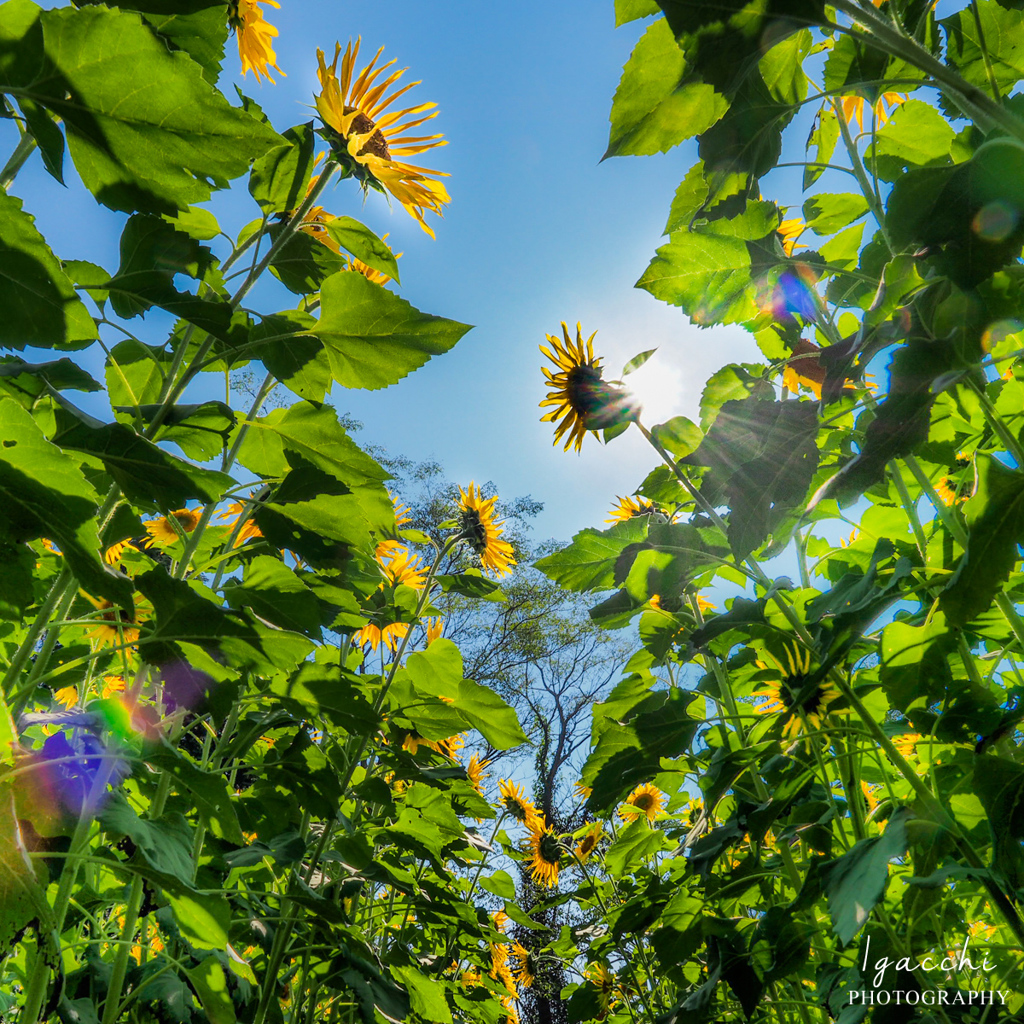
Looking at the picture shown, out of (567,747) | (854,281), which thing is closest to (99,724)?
(854,281)

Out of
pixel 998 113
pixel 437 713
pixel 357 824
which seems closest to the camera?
pixel 998 113

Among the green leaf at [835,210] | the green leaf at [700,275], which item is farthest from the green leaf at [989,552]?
the green leaf at [835,210]

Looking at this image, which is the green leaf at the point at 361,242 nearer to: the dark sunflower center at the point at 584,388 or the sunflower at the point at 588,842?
the dark sunflower center at the point at 584,388

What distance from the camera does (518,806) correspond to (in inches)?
140

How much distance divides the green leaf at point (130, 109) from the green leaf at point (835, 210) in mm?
817

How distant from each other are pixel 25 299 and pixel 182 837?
509mm

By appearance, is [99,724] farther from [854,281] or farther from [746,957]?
[854,281]

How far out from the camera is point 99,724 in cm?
71

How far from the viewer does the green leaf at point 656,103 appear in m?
0.57

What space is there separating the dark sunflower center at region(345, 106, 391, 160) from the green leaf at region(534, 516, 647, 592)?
680mm

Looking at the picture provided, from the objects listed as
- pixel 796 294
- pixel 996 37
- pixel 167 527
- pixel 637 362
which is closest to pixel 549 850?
pixel 167 527

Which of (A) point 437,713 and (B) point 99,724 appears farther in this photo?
(A) point 437,713

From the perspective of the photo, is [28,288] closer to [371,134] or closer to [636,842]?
[371,134]

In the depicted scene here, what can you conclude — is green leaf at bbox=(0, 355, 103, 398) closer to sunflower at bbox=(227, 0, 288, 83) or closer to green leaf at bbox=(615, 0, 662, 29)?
green leaf at bbox=(615, 0, 662, 29)
